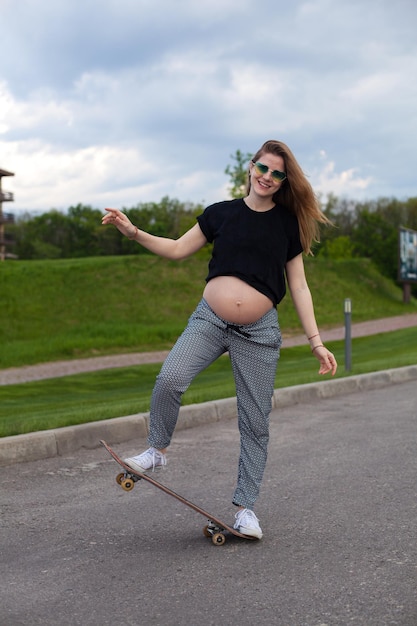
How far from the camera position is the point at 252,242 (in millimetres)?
4191

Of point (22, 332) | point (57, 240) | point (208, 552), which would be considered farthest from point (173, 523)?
point (57, 240)

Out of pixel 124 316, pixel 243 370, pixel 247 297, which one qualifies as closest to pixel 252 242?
pixel 247 297

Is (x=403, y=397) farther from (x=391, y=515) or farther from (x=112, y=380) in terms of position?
(x=112, y=380)

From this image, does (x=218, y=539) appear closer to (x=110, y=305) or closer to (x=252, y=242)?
(x=252, y=242)

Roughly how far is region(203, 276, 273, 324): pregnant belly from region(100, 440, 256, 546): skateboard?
0.82m

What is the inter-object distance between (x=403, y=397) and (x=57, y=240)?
97.3 m

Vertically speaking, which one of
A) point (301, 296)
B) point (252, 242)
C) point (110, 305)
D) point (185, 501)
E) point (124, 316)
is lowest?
point (124, 316)

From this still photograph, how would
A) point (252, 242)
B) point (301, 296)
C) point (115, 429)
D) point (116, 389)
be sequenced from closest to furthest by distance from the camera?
point (252, 242), point (301, 296), point (115, 429), point (116, 389)

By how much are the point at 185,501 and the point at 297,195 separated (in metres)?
1.53

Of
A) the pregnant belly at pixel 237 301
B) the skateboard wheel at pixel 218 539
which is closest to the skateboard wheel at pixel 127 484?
the skateboard wheel at pixel 218 539

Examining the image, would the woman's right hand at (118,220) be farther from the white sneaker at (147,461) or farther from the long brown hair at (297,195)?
the white sneaker at (147,461)

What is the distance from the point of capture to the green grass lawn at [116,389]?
8.01 metres

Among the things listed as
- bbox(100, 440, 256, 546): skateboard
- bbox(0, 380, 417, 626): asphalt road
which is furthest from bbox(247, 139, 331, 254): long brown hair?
bbox(0, 380, 417, 626): asphalt road

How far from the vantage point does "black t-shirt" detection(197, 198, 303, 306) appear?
4.20 meters
